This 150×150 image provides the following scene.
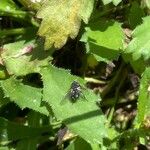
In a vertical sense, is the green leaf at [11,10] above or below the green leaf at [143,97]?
above

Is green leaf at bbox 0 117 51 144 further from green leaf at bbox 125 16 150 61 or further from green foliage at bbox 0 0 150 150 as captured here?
green leaf at bbox 125 16 150 61

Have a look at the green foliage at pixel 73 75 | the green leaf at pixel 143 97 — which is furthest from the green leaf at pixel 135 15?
the green leaf at pixel 143 97

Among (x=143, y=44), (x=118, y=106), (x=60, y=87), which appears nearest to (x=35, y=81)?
(x=60, y=87)

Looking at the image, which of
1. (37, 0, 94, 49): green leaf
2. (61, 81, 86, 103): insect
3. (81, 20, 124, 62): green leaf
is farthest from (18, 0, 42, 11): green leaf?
(61, 81, 86, 103): insect

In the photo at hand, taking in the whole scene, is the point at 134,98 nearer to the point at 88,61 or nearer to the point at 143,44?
the point at 88,61

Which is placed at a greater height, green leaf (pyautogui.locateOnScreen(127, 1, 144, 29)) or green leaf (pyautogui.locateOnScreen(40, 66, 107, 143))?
green leaf (pyautogui.locateOnScreen(127, 1, 144, 29))

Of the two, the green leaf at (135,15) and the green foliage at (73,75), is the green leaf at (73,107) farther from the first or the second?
the green leaf at (135,15)

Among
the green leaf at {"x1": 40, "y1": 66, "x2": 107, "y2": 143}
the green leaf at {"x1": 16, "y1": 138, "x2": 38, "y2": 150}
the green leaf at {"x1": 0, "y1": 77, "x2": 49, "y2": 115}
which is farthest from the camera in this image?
the green leaf at {"x1": 16, "y1": 138, "x2": 38, "y2": 150}
